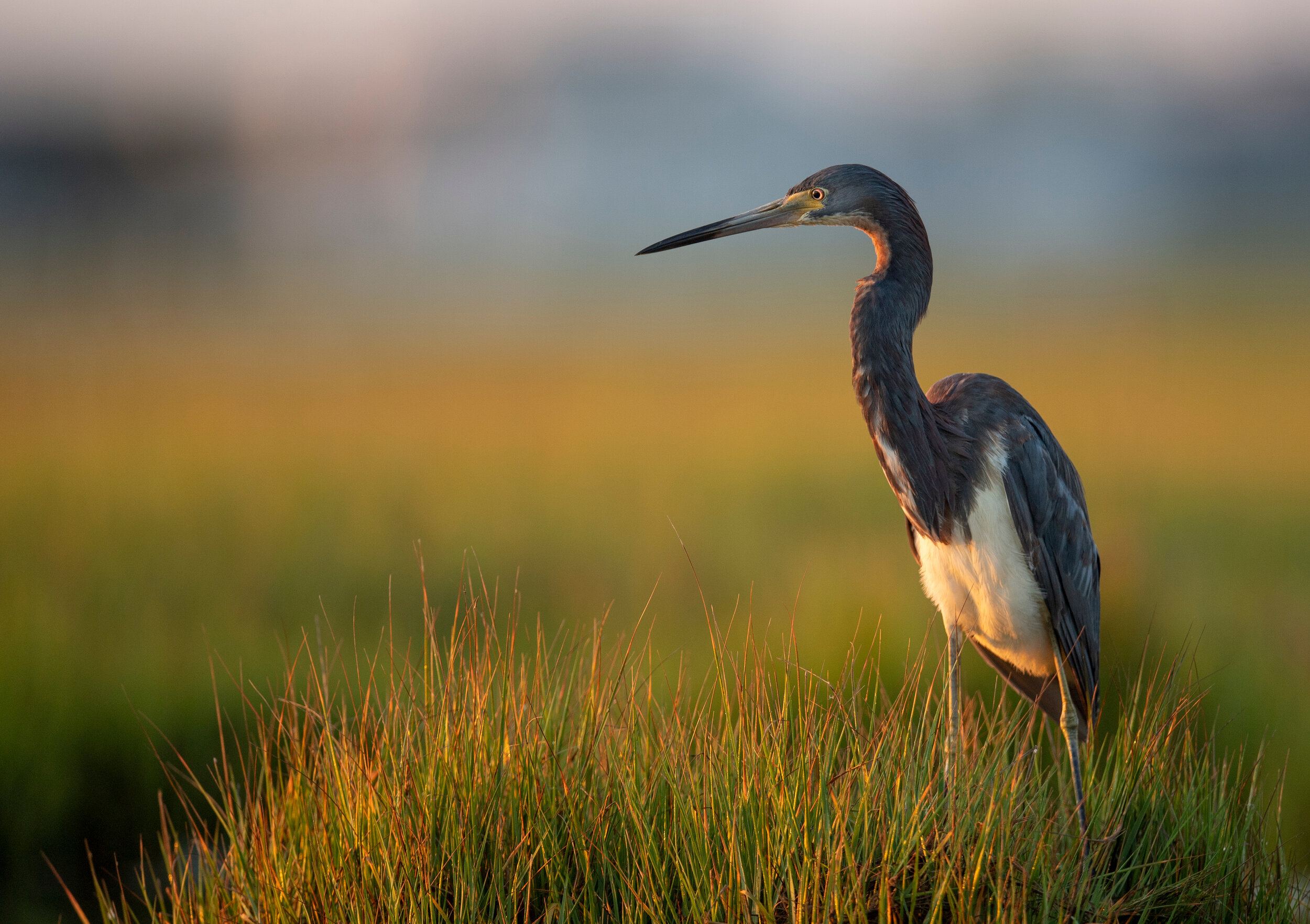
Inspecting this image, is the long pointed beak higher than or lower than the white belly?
higher

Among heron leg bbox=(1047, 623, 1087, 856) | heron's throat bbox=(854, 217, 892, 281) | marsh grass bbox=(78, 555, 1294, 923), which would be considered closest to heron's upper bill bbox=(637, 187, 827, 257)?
heron's throat bbox=(854, 217, 892, 281)

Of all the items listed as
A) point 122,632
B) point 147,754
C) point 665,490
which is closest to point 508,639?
point 147,754

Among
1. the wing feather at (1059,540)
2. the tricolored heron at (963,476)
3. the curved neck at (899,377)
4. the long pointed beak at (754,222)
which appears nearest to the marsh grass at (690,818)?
the tricolored heron at (963,476)

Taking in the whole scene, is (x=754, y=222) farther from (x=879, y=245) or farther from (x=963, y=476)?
(x=963, y=476)

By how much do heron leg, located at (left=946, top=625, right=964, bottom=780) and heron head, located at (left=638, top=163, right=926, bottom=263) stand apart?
4.68 ft

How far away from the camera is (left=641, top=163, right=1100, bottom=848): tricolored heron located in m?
2.99

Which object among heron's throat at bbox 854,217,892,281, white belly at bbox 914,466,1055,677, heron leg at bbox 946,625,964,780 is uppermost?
heron's throat at bbox 854,217,892,281

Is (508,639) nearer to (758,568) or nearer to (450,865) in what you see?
(450,865)

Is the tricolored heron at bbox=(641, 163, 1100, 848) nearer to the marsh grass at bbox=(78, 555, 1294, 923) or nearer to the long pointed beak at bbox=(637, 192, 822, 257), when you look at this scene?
the long pointed beak at bbox=(637, 192, 822, 257)

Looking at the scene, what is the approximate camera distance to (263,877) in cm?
253

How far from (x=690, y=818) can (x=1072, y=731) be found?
1503 millimetres

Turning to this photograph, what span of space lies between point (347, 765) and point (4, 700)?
3764mm

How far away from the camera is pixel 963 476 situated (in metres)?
3.15

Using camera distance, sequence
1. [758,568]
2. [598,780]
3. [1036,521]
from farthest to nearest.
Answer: [758,568] < [1036,521] < [598,780]
